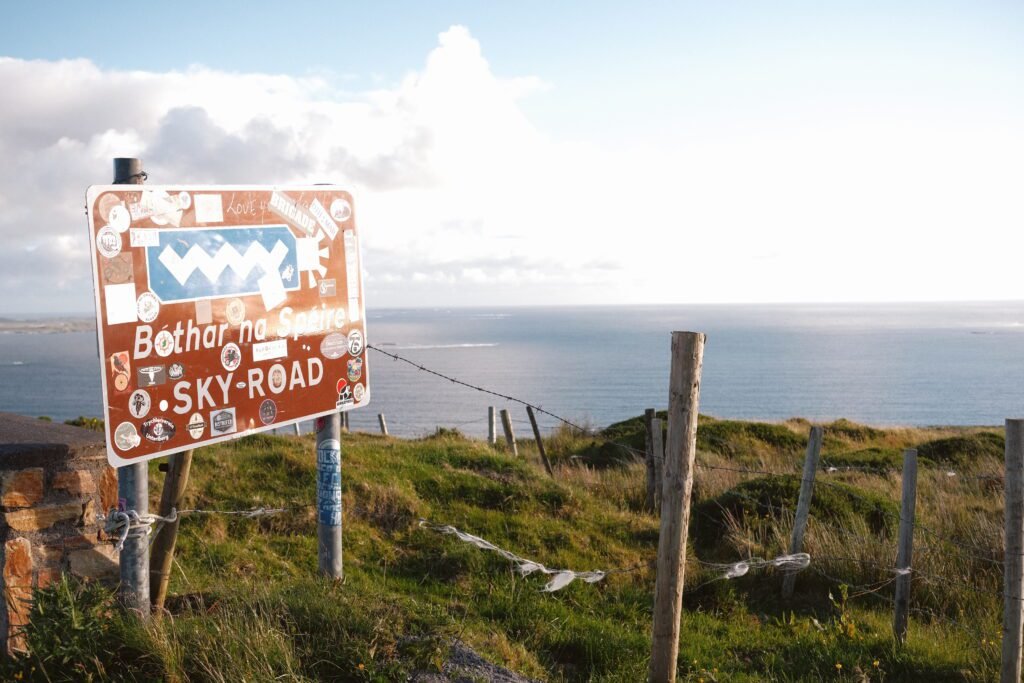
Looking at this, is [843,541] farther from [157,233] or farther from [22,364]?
[22,364]

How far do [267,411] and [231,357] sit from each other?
457 millimetres

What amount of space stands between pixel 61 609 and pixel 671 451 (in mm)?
3608

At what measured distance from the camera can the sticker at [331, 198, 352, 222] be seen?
5203mm

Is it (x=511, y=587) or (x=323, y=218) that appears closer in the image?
(x=323, y=218)

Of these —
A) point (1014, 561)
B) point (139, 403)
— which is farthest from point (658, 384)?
point (139, 403)

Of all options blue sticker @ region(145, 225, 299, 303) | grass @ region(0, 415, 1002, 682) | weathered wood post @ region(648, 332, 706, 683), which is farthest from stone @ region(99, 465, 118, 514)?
weathered wood post @ region(648, 332, 706, 683)

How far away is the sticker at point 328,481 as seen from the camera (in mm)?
5367

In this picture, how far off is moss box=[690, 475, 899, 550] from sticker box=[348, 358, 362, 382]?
5.56 meters

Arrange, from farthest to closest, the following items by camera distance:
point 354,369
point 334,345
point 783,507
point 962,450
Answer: point 962,450 → point 783,507 → point 354,369 → point 334,345

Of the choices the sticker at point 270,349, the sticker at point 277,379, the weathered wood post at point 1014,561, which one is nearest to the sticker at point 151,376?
the sticker at point 270,349

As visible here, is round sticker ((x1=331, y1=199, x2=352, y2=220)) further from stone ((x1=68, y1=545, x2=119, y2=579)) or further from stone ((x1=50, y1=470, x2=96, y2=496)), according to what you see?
stone ((x1=68, y1=545, x2=119, y2=579))

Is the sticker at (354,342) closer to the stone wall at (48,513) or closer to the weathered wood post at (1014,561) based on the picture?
the stone wall at (48,513)

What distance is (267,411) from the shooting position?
482 centimetres

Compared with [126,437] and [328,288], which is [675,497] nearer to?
[328,288]
